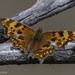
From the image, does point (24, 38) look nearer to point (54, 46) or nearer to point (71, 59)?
point (54, 46)

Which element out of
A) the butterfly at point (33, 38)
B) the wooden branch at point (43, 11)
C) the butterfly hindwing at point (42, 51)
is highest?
the wooden branch at point (43, 11)

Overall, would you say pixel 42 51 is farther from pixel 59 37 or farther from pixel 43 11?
pixel 43 11

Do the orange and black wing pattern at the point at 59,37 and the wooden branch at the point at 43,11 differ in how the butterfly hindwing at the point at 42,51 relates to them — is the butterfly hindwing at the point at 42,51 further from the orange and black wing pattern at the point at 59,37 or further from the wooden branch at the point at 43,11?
the wooden branch at the point at 43,11

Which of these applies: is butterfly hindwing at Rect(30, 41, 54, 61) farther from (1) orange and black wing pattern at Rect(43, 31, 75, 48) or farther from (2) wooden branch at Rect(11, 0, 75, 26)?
(2) wooden branch at Rect(11, 0, 75, 26)

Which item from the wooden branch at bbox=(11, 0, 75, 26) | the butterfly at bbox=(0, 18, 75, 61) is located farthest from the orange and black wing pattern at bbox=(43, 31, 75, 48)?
the wooden branch at bbox=(11, 0, 75, 26)

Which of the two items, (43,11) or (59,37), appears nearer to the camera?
(59,37)

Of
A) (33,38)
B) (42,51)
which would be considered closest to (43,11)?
(33,38)

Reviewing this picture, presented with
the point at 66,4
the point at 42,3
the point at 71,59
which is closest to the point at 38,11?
the point at 42,3

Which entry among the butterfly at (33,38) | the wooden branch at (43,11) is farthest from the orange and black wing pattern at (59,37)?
the wooden branch at (43,11)
